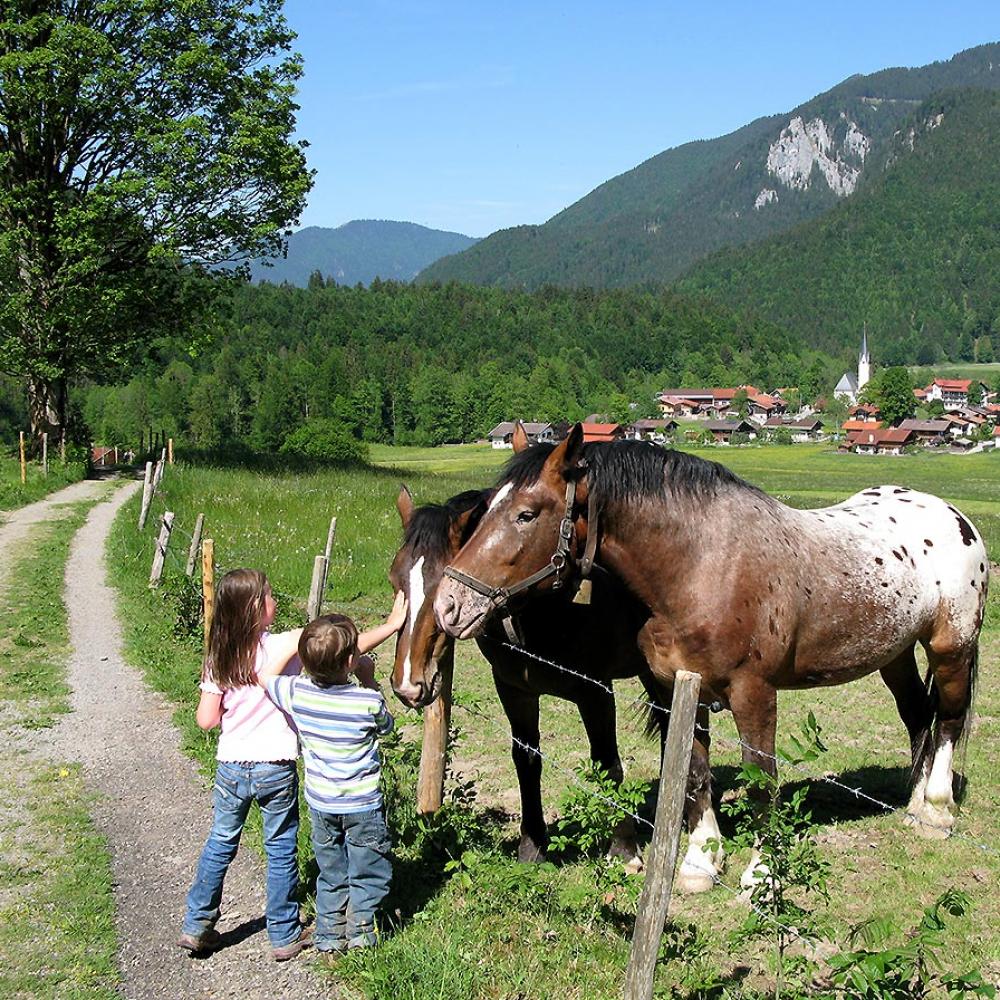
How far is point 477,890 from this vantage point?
4895mm

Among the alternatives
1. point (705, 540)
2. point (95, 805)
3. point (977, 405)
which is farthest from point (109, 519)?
point (977, 405)

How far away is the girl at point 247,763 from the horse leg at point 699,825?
238 centimetres

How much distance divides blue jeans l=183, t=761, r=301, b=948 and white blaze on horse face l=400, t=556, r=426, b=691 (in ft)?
2.38

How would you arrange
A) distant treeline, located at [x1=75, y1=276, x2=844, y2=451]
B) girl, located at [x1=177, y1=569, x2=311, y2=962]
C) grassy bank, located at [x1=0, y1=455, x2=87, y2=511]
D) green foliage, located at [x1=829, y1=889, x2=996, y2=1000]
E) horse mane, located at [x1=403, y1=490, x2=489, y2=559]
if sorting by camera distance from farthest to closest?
distant treeline, located at [x1=75, y1=276, x2=844, y2=451] < grassy bank, located at [x1=0, y1=455, x2=87, y2=511] < horse mane, located at [x1=403, y1=490, x2=489, y2=559] < girl, located at [x1=177, y1=569, x2=311, y2=962] < green foliage, located at [x1=829, y1=889, x2=996, y2=1000]

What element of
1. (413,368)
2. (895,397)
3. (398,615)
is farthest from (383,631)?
(895,397)

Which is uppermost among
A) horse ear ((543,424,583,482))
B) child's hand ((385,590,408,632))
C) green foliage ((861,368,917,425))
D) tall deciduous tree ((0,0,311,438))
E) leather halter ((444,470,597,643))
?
tall deciduous tree ((0,0,311,438))

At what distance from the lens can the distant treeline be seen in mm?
118312

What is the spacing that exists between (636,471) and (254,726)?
246cm

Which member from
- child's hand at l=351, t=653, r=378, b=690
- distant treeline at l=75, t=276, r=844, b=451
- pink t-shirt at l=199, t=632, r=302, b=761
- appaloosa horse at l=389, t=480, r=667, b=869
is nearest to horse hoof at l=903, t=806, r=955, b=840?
appaloosa horse at l=389, t=480, r=667, b=869

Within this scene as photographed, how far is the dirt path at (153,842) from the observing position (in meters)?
4.48

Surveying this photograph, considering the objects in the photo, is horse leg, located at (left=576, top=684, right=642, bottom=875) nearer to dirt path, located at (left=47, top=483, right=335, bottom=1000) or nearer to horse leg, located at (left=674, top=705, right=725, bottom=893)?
horse leg, located at (left=674, top=705, right=725, bottom=893)

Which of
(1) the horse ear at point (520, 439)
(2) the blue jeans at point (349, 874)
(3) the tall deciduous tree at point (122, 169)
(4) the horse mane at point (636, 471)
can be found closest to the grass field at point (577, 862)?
(2) the blue jeans at point (349, 874)

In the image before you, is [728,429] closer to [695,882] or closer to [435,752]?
[695,882]

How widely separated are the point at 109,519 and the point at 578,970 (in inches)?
739
